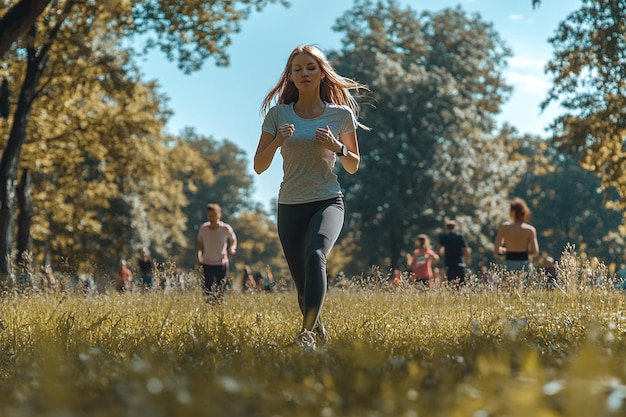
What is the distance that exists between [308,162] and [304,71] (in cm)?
73

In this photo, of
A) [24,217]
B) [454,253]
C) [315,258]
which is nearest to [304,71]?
[315,258]

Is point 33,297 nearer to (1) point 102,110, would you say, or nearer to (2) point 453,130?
(1) point 102,110

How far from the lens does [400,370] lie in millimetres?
3975

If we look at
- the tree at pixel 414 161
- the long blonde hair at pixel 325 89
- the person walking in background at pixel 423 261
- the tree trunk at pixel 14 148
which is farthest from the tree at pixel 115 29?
the tree at pixel 414 161

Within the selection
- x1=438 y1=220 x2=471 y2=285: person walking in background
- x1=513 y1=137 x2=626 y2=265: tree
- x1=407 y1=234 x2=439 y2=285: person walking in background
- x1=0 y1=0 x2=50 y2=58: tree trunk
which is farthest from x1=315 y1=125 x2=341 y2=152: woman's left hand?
x1=513 y1=137 x2=626 y2=265: tree

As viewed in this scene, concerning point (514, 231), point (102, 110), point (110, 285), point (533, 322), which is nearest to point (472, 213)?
point (102, 110)

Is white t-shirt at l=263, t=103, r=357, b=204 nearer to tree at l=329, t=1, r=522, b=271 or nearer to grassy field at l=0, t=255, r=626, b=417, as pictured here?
grassy field at l=0, t=255, r=626, b=417

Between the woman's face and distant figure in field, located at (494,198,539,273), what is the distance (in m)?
6.79

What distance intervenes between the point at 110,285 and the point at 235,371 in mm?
6484

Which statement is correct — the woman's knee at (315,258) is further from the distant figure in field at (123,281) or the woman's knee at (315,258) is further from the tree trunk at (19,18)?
the tree trunk at (19,18)

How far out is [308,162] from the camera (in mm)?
6746

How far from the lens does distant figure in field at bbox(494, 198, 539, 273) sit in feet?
42.9

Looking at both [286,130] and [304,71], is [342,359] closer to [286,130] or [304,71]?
[286,130]

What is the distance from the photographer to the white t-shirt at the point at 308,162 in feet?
22.1
